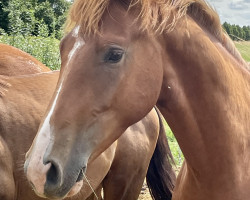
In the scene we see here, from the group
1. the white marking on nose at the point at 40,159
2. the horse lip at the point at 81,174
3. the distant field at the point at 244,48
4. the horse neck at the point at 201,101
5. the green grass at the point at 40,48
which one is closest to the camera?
the white marking on nose at the point at 40,159

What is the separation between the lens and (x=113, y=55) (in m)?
1.60

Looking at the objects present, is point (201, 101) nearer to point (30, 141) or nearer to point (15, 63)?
point (30, 141)

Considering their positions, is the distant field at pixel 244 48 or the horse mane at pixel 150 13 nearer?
the horse mane at pixel 150 13

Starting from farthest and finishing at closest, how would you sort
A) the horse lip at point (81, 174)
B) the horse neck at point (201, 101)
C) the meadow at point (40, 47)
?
the meadow at point (40, 47)
the horse neck at point (201, 101)
the horse lip at point (81, 174)

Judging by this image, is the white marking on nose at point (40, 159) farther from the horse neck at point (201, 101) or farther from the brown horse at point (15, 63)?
the brown horse at point (15, 63)

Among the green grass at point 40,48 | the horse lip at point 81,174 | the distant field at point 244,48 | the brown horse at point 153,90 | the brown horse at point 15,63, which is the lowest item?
the green grass at point 40,48

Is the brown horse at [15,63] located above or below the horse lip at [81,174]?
below

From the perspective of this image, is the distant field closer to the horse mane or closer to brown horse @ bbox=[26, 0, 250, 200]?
brown horse @ bbox=[26, 0, 250, 200]

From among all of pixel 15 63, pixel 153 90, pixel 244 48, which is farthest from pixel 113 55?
pixel 15 63

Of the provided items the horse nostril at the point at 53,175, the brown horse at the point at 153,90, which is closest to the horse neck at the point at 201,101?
the brown horse at the point at 153,90

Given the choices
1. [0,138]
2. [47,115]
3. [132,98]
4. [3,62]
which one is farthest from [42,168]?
[3,62]

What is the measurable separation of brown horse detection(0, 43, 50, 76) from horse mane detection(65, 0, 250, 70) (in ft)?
6.08

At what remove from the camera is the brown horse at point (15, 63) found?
3484 mm

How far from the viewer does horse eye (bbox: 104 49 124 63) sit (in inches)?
62.9
